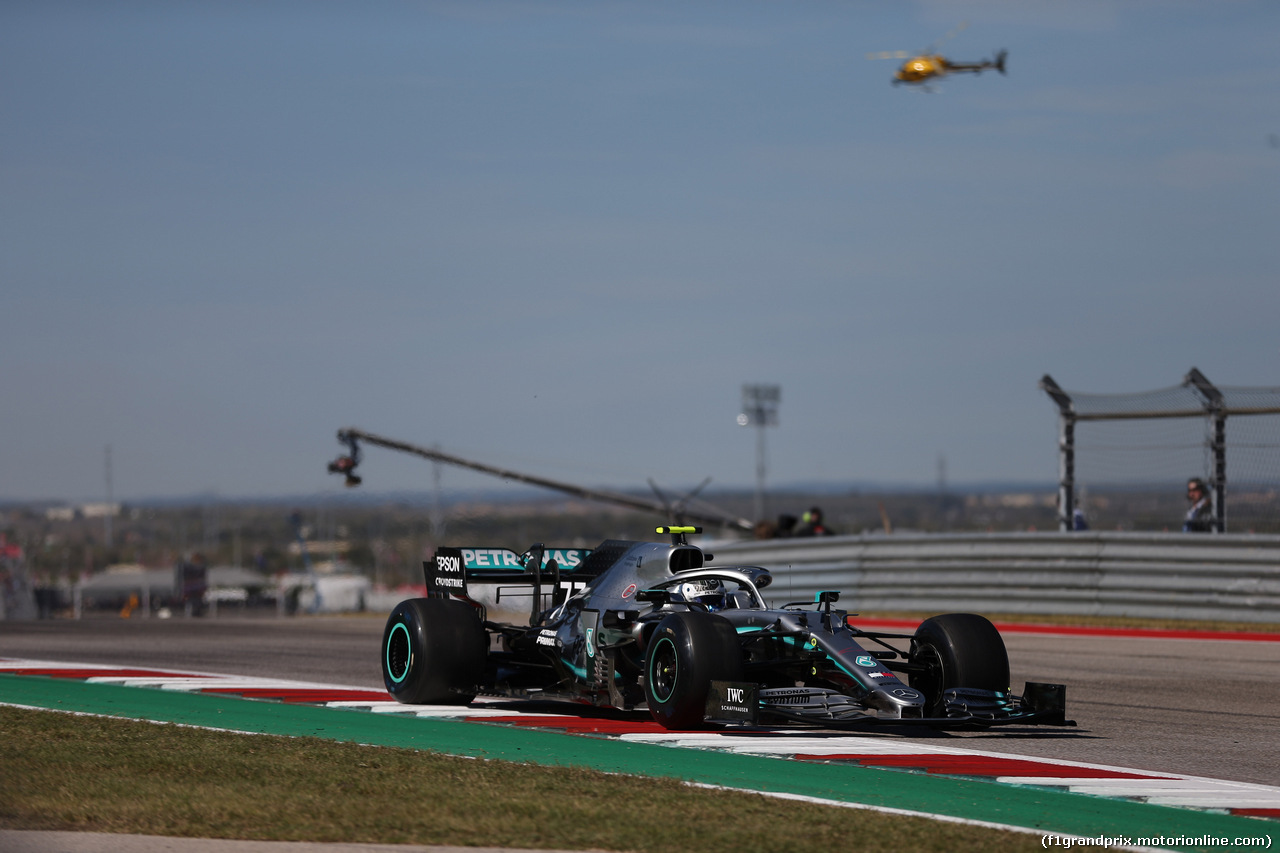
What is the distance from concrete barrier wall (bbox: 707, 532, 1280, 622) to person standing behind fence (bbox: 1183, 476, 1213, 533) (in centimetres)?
28

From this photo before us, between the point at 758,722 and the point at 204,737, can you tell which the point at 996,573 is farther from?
the point at 204,737

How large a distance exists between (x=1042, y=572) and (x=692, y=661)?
12.0 m

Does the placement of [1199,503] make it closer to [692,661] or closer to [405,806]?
[692,661]

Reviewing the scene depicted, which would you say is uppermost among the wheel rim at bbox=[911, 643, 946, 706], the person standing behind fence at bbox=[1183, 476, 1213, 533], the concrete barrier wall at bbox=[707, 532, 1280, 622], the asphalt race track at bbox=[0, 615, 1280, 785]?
the person standing behind fence at bbox=[1183, 476, 1213, 533]

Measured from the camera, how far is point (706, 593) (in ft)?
34.6

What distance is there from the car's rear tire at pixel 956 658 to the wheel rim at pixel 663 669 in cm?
166

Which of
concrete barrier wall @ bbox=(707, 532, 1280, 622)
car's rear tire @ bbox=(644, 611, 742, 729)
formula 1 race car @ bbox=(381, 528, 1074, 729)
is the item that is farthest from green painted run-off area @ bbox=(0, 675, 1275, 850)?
concrete barrier wall @ bbox=(707, 532, 1280, 622)

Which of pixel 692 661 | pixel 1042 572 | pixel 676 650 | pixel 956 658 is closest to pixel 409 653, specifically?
pixel 676 650

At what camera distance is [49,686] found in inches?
512

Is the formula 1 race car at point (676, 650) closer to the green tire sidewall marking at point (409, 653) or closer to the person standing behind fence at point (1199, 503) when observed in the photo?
the green tire sidewall marking at point (409, 653)

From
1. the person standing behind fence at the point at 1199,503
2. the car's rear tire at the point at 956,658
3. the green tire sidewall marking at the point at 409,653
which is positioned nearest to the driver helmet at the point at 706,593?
the car's rear tire at the point at 956,658

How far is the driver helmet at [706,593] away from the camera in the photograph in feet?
34.5

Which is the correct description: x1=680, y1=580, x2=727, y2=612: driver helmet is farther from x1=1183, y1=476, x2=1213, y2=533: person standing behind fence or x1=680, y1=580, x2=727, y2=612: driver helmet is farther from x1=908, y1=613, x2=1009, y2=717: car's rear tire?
x1=1183, y1=476, x2=1213, y2=533: person standing behind fence

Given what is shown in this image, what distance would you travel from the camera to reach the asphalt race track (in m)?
9.23
